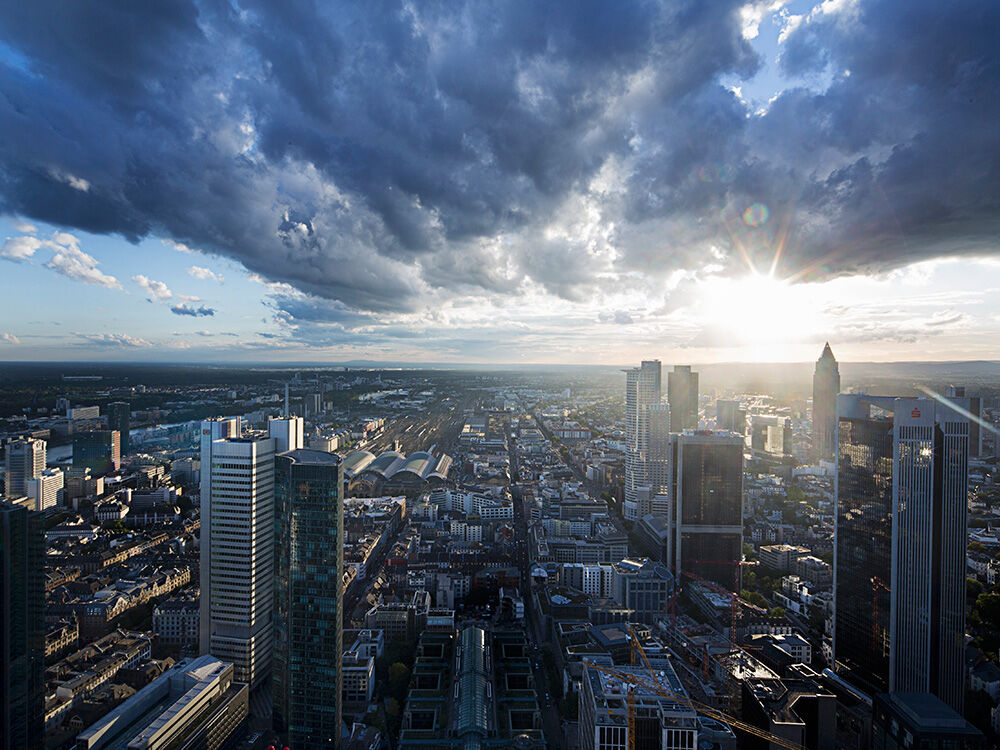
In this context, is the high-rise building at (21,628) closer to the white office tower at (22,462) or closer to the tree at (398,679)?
the tree at (398,679)

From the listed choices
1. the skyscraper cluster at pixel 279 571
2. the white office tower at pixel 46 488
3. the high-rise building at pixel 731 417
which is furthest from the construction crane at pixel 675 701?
the high-rise building at pixel 731 417

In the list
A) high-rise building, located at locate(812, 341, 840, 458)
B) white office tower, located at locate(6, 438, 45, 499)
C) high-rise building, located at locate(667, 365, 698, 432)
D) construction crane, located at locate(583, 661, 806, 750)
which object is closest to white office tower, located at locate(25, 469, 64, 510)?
white office tower, located at locate(6, 438, 45, 499)

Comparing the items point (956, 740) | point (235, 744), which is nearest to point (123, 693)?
point (235, 744)

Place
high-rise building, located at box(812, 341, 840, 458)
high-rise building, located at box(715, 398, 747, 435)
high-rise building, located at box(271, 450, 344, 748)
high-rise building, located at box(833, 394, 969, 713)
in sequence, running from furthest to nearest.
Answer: high-rise building, located at box(715, 398, 747, 435), high-rise building, located at box(812, 341, 840, 458), high-rise building, located at box(833, 394, 969, 713), high-rise building, located at box(271, 450, 344, 748)

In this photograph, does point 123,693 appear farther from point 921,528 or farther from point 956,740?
point 921,528

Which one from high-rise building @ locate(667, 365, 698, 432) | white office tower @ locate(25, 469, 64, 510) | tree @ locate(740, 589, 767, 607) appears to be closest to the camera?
tree @ locate(740, 589, 767, 607)

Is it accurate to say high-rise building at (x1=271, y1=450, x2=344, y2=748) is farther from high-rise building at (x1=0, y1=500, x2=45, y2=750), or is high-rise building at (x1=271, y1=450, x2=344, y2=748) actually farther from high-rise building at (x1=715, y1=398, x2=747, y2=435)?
high-rise building at (x1=715, y1=398, x2=747, y2=435)
